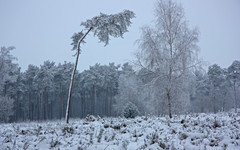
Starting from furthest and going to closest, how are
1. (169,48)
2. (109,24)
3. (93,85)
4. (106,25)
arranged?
1. (93,85)
2. (106,25)
3. (109,24)
4. (169,48)

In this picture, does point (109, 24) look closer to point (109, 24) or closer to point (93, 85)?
point (109, 24)

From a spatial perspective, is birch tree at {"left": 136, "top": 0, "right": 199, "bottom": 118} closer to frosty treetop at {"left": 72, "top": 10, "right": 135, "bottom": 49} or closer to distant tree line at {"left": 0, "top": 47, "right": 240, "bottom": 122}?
frosty treetop at {"left": 72, "top": 10, "right": 135, "bottom": 49}

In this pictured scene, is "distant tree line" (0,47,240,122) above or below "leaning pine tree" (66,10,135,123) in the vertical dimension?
below

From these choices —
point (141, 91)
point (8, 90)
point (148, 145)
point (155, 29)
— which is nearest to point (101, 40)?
point (155, 29)

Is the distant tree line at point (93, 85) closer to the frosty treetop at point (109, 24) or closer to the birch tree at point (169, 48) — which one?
the frosty treetop at point (109, 24)

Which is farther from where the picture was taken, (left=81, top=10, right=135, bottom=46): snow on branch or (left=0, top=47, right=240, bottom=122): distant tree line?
(left=0, top=47, right=240, bottom=122): distant tree line

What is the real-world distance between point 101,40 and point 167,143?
37.1 ft

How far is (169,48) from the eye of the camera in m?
12.8

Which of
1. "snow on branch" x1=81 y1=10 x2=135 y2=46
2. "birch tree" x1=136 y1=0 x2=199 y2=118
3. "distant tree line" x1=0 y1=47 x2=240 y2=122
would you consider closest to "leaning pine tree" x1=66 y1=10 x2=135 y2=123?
"snow on branch" x1=81 y1=10 x2=135 y2=46

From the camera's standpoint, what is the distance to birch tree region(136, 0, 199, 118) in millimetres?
12070

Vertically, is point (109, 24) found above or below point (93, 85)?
above

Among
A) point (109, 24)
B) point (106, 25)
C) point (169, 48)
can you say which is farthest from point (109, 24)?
point (169, 48)

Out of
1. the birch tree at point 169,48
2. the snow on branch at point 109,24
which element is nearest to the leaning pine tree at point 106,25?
the snow on branch at point 109,24

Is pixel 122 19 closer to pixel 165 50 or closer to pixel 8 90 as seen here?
pixel 165 50
